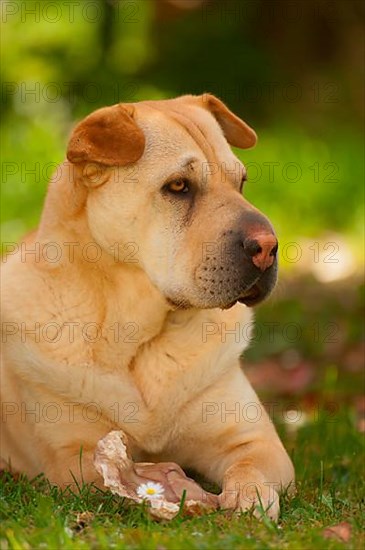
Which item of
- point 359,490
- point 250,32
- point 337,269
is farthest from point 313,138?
point 359,490

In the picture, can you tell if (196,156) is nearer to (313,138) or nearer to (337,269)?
(337,269)

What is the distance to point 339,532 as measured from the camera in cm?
333

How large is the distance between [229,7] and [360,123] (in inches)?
79.6

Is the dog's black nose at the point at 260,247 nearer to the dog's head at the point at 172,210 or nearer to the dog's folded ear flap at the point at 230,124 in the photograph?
the dog's head at the point at 172,210

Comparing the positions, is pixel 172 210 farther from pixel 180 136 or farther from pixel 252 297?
pixel 252 297

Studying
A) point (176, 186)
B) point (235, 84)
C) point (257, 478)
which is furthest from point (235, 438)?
point (235, 84)

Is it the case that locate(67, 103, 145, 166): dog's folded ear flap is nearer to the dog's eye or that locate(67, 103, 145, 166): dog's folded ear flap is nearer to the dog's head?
the dog's head

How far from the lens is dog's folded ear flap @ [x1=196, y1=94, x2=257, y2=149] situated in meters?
4.37

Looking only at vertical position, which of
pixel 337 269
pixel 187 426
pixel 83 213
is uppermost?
pixel 83 213

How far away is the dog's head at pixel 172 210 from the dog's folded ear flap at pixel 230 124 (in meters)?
0.38

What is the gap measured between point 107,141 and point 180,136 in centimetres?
26

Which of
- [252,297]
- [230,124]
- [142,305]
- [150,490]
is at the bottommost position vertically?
[150,490]

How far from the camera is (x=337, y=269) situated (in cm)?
789

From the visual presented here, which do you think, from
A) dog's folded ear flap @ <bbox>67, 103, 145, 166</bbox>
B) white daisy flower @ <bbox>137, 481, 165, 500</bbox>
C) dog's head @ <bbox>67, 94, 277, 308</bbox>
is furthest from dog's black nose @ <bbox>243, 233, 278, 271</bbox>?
white daisy flower @ <bbox>137, 481, 165, 500</bbox>
